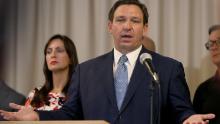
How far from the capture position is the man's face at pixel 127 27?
7.86 ft

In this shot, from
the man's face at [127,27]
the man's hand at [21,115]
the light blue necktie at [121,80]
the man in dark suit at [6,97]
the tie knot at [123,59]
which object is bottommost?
the man in dark suit at [6,97]

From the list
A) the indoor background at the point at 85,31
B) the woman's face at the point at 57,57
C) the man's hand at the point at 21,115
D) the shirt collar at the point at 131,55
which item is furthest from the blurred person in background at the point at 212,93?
the man's hand at the point at 21,115

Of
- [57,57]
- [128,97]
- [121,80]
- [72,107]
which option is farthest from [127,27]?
[57,57]

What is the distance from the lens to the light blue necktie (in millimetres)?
2266

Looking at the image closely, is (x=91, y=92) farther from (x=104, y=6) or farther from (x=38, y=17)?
(x=38, y=17)

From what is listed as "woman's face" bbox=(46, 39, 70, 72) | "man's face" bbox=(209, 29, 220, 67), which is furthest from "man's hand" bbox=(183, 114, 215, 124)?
"woman's face" bbox=(46, 39, 70, 72)

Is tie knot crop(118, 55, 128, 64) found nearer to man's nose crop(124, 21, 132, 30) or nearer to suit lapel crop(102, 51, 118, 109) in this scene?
suit lapel crop(102, 51, 118, 109)

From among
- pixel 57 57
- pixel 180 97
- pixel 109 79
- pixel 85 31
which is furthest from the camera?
pixel 85 31

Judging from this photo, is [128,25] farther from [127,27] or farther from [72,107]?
[72,107]

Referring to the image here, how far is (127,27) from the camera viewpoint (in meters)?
2.39

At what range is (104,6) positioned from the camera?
386 cm

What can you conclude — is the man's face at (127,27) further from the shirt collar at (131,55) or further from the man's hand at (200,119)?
the man's hand at (200,119)

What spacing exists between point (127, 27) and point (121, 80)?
1.03ft

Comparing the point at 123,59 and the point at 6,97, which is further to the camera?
the point at 6,97
